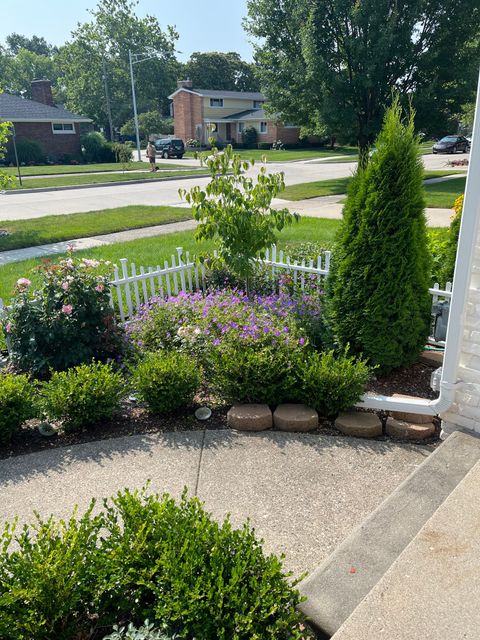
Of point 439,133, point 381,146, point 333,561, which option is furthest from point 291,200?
point 333,561

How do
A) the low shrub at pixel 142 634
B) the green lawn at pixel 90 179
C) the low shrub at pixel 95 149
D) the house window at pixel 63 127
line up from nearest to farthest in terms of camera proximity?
1. the low shrub at pixel 142 634
2. the green lawn at pixel 90 179
3. the house window at pixel 63 127
4. the low shrub at pixel 95 149

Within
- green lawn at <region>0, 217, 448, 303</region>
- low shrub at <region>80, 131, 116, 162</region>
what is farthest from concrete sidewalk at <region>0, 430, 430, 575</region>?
low shrub at <region>80, 131, 116, 162</region>

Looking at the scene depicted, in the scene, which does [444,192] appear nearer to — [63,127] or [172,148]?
[172,148]

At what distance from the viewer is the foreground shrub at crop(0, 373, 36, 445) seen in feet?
12.3

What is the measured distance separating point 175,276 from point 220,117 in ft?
173

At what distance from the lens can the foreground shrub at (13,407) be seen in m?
3.76

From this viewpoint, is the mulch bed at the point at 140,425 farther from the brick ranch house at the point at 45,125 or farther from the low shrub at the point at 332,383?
the brick ranch house at the point at 45,125

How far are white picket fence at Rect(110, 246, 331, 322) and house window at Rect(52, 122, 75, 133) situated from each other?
34.1 m

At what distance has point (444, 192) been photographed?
677 inches

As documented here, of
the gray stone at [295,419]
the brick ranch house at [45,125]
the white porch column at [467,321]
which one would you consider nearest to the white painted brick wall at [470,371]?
the white porch column at [467,321]

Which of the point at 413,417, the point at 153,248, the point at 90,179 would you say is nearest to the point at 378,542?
the point at 413,417

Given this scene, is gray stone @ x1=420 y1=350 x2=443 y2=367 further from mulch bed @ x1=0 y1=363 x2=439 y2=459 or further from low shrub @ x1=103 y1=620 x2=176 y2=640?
low shrub @ x1=103 y1=620 x2=176 y2=640

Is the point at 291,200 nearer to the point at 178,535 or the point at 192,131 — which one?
the point at 178,535

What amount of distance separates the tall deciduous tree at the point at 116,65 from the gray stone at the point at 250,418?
57.3 metres
